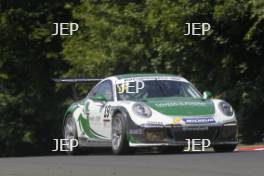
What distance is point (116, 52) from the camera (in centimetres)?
2559

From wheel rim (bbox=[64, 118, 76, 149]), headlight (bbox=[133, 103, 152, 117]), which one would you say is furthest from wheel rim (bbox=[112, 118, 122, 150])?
wheel rim (bbox=[64, 118, 76, 149])

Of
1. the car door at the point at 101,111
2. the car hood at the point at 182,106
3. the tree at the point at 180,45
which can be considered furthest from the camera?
the tree at the point at 180,45

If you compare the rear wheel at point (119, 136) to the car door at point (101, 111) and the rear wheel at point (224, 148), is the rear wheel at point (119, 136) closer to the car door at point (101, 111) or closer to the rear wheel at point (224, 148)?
the car door at point (101, 111)

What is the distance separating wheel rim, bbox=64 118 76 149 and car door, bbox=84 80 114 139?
842mm

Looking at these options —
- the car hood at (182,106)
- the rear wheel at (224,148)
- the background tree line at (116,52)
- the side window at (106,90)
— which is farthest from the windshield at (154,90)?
the background tree line at (116,52)

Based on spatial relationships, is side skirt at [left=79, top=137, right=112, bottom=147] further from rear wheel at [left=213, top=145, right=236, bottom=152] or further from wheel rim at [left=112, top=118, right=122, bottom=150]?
rear wheel at [left=213, top=145, right=236, bottom=152]

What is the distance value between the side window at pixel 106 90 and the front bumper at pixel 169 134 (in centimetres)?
141

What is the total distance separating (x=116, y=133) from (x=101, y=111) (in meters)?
0.91

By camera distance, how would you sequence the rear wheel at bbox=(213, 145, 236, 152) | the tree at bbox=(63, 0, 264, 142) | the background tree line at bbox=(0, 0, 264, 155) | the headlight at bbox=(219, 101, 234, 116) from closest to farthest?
the headlight at bbox=(219, 101, 234, 116) < the rear wheel at bbox=(213, 145, 236, 152) < the tree at bbox=(63, 0, 264, 142) < the background tree line at bbox=(0, 0, 264, 155)

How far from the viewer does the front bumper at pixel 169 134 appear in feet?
50.3

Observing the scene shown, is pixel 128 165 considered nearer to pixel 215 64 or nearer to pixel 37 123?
pixel 215 64

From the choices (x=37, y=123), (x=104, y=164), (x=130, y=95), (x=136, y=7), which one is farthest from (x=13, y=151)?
(x=104, y=164)

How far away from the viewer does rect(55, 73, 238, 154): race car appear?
15.3m

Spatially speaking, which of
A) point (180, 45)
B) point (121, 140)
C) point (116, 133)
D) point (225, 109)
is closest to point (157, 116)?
point (121, 140)
